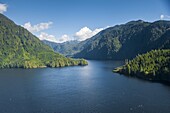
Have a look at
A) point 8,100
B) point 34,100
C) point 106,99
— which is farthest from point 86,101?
point 8,100

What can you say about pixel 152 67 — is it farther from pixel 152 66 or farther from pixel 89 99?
pixel 89 99

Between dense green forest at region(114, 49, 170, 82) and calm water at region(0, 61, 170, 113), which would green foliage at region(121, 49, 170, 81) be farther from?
calm water at region(0, 61, 170, 113)

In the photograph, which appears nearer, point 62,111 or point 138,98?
point 62,111

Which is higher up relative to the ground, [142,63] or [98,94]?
[142,63]

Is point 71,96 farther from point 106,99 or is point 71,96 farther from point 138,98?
point 138,98


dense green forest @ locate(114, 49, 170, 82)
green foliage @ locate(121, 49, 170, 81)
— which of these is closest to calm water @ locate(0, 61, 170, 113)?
Result: dense green forest @ locate(114, 49, 170, 82)

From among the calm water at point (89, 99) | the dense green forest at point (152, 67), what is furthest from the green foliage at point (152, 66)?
the calm water at point (89, 99)

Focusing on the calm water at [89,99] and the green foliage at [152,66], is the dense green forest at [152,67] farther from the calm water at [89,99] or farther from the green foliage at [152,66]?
the calm water at [89,99]
